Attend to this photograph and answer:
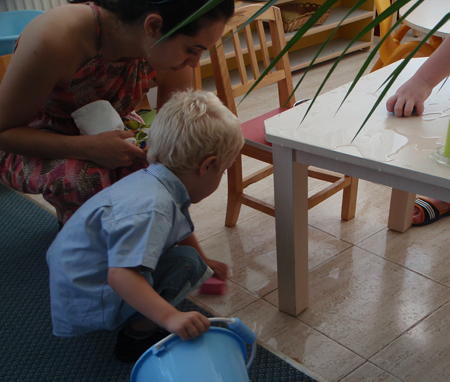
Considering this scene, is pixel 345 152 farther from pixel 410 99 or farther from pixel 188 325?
pixel 188 325

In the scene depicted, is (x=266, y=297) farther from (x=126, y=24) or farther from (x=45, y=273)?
(x=126, y=24)

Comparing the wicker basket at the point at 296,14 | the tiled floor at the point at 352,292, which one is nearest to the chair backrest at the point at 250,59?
the tiled floor at the point at 352,292

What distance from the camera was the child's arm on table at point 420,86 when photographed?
3.32ft

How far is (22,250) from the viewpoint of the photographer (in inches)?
64.7

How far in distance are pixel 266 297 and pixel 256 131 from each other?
55 cm

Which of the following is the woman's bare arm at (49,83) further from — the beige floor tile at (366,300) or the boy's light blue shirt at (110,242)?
the beige floor tile at (366,300)

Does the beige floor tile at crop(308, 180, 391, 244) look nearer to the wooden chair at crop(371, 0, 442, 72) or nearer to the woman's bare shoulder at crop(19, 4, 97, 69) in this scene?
the wooden chair at crop(371, 0, 442, 72)

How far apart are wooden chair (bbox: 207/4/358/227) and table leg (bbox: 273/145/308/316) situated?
33cm

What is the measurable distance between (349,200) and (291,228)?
613 mm

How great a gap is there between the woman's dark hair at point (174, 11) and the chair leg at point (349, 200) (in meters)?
0.84

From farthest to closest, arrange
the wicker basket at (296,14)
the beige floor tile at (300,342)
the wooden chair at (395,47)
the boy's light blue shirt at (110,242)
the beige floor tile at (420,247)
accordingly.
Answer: the wicker basket at (296,14) → the wooden chair at (395,47) → the beige floor tile at (420,247) → the beige floor tile at (300,342) → the boy's light blue shirt at (110,242)

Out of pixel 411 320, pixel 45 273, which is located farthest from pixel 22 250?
pixel 411 320

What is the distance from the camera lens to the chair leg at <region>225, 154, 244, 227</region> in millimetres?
1628

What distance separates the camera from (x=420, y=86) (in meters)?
1.05
